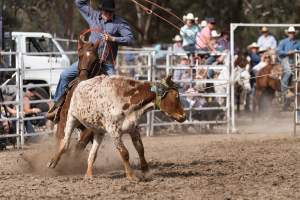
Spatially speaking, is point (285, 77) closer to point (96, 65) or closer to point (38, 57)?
point (38, 57)

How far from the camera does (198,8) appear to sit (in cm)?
3628

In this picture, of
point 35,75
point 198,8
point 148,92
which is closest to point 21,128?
point 35,75

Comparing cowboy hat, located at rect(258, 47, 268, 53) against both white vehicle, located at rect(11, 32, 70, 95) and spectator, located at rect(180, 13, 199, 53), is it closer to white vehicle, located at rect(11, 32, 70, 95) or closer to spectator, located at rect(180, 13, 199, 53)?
spectator, located at rect(180, 13, 199, 53)

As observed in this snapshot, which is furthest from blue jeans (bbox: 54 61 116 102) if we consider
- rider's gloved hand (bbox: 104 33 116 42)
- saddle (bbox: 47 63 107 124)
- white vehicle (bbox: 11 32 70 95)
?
white vehicle (bbox: 11 32 70 95)

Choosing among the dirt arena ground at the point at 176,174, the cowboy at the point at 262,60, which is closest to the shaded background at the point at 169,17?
the cowboy at the point at 262,60

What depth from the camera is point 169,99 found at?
9164 millimetres

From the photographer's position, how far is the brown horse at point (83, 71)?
9.86 meters

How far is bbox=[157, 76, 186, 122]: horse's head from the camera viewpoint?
9125 millimetres

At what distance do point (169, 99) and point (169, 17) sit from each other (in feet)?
98.9

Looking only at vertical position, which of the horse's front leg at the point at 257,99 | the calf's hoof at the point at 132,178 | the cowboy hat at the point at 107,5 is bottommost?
the calf's hoof at the point at 132,178

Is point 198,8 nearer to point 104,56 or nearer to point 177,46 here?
point 177,46

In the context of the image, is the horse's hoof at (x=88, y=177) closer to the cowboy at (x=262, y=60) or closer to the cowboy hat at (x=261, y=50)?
the cowboy at (x=262, y=60)

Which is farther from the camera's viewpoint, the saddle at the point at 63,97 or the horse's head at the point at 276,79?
the horse's head at the point at 276,79

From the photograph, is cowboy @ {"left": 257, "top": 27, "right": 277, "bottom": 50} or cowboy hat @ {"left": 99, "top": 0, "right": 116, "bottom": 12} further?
cowboy @ {"left": 257, "top": 27, "right": 277, "bottom": 50}
